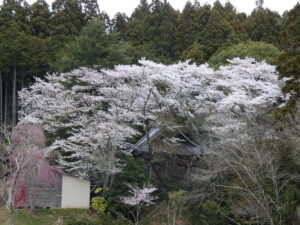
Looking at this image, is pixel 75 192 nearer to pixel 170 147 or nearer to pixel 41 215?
pixel 41 215

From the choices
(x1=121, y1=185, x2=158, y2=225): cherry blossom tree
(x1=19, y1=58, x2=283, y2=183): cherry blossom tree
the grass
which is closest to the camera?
the grass

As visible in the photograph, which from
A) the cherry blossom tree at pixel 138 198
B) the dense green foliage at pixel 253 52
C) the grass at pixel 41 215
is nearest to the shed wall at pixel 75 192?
the grass at pixel 41 215

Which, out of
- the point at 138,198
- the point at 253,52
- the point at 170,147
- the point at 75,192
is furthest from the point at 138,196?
the point at 253,52

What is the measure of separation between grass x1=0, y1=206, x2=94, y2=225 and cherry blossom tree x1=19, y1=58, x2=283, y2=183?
4.62 feet

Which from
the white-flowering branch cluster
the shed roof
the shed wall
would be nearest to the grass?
the shed wall

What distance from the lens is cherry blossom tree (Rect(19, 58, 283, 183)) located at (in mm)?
13148

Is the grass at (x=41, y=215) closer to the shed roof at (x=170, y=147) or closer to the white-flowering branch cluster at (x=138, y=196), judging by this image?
the white-flowering branch cluster at (x=138, y=196)

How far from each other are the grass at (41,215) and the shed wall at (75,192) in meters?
0.33

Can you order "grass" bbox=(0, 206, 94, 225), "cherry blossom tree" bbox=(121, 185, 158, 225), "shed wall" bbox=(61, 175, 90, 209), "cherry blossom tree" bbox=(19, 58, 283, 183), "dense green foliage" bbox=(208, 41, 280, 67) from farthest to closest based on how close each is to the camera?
"dense green foliage" bbox=(208, 41, 280, 67) < "shed wall" bbox=(61, 175, 90, 209) < "cherry blossom tree" bbox=(19, 58, 283, 183) < "cherry blossom tree" bbox=(121, 185, 158, 225) < "grass" bbox=(0, 206, 94, 225)

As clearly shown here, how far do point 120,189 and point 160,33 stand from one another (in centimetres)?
1472

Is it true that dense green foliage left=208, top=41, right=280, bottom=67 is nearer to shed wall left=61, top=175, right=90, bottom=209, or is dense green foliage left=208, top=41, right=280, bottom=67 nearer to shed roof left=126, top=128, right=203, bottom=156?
shed roof left=126, top=128, right=203, bottom=156

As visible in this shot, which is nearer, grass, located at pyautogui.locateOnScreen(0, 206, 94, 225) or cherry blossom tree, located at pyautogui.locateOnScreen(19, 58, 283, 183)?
grass, located at pyautogui.locateOnScreen(0, 206, 94, 225)

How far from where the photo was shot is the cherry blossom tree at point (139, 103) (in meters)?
13.1

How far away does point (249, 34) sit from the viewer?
2453cm
